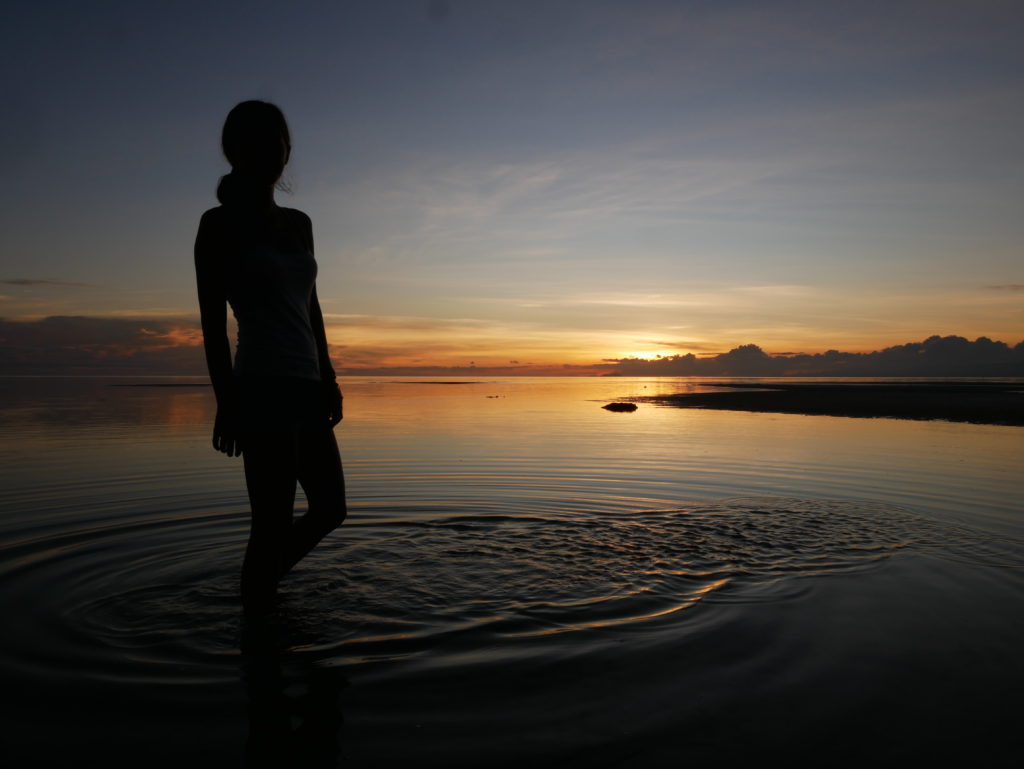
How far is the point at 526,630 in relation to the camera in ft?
14.2

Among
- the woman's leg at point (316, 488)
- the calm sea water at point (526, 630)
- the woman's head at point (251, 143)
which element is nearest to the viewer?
the calm sea water at point (526, 630)

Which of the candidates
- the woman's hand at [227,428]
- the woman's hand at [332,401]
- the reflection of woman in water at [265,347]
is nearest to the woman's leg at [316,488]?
the reflection of woman in water at [265,347]

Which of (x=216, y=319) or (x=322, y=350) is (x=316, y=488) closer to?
(x=322, y=350)

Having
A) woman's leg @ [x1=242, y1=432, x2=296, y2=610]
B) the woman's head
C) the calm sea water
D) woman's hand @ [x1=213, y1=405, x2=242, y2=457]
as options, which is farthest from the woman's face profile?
the calm sea water

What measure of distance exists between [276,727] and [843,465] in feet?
41.0

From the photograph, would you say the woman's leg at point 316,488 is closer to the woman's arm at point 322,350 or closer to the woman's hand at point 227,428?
the woman's arm at point 322,350

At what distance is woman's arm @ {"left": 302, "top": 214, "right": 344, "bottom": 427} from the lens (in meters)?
4.23

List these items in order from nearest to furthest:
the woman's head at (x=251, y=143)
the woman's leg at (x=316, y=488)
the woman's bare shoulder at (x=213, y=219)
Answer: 1. the woman's bare shoulder at (x=213, y=219)
2. the woman's head at (x=251, y=143)
3. the woman's leg at (x=316, y=488)

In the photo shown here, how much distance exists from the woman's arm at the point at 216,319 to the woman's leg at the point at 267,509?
14cm

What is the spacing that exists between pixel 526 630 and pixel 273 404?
6.86ft

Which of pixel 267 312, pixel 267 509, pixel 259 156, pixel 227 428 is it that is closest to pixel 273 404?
pixel 227 428

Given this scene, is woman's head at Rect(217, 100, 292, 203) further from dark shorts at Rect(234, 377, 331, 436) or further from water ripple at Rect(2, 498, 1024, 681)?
water ripple at Rect(2, 498, 1024, 681)

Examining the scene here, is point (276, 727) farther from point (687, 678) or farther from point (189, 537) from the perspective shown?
point (189, 537)

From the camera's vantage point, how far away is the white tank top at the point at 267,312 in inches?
146
